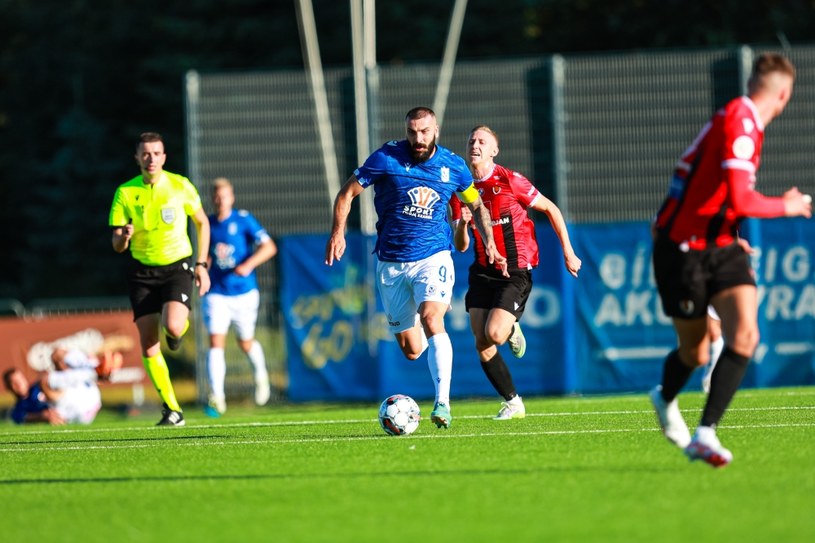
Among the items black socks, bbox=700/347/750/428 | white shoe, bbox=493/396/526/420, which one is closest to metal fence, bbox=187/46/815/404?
white shoe, bbox=493/396/526/420

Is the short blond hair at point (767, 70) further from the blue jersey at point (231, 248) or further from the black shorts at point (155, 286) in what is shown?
the blue jersey at point (231, 248)

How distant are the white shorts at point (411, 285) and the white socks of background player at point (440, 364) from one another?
0.28 metres

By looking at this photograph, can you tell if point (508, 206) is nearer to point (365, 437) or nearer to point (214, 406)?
point (365, 437)

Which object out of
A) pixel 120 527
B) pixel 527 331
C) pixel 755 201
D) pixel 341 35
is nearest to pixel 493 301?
pixel 755 201

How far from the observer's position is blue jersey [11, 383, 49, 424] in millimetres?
17453

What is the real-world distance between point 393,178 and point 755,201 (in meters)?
3.64

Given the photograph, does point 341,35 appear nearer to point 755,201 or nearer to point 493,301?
point 493,301

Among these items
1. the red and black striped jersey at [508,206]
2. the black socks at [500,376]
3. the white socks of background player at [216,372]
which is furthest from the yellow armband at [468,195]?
the white socks of background player at [216,372]

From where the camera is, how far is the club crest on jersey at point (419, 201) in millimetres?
10336

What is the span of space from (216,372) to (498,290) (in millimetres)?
4689

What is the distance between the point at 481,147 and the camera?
1128 cm

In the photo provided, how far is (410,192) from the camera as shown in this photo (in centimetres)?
1034

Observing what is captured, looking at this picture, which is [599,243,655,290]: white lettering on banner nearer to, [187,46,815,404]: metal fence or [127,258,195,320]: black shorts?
[187,46,815,404]: metal fence

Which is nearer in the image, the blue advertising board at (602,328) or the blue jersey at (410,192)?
the blue jersey at (410,192)
